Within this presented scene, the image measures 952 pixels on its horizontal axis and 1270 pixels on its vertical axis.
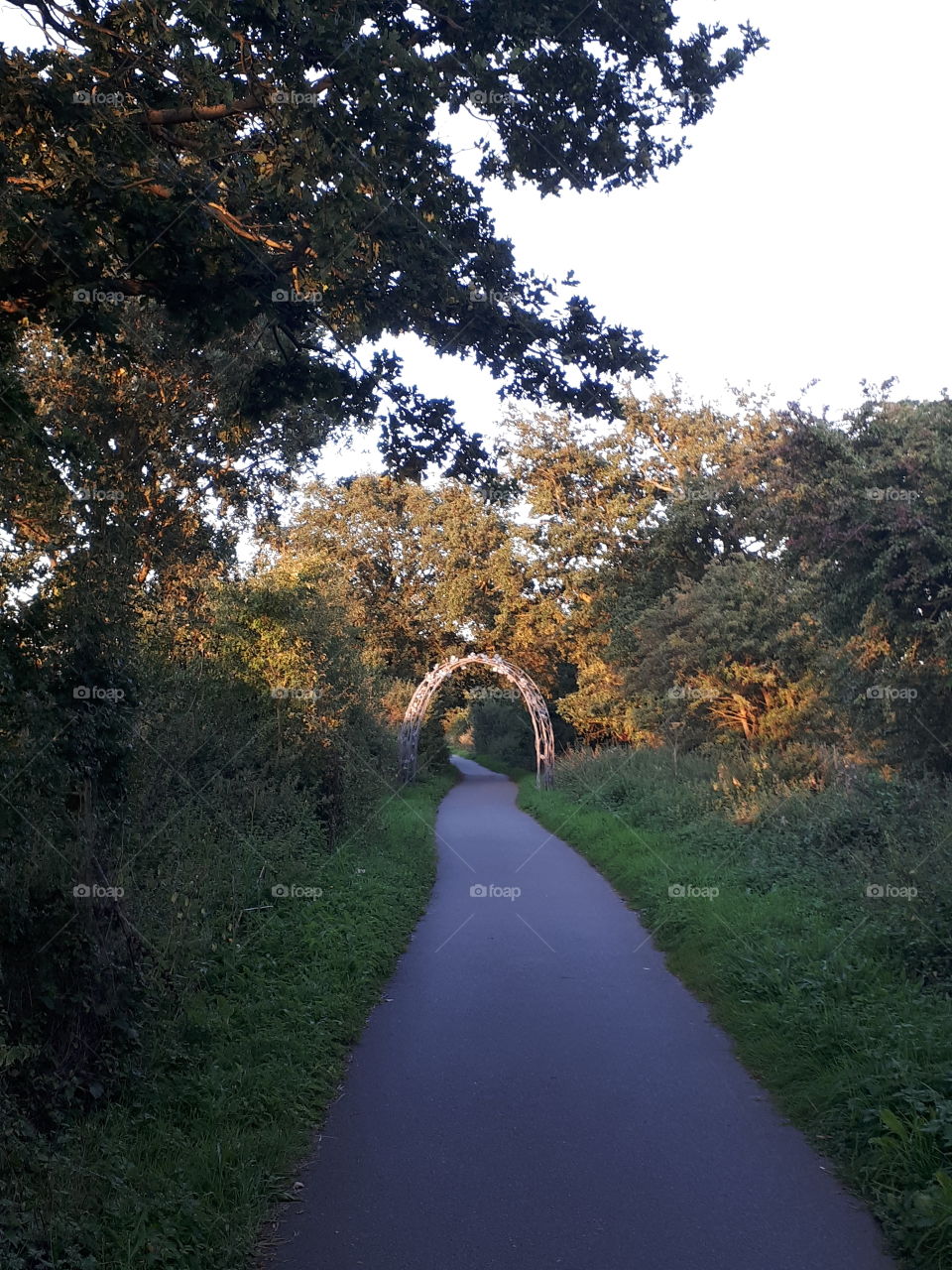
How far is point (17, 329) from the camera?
7.78 m

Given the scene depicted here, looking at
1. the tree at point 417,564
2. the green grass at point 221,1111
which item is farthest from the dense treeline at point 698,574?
the green grass at point 221,1111

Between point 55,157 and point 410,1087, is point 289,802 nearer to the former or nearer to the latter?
point 410,1087

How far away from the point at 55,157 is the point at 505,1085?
643 cm

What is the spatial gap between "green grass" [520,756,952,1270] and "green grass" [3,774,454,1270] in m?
2.82

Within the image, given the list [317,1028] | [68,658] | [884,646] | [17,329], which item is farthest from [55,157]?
[884,646]

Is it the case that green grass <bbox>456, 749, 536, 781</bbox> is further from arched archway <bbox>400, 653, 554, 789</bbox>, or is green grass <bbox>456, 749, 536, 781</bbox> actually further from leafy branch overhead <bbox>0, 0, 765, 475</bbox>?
leafy branch overhead <bbox>0, 0, 765, 475</bbox>

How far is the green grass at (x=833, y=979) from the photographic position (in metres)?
5.26

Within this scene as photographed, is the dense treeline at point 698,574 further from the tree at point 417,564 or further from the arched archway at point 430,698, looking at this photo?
the arched archway at point 430,698

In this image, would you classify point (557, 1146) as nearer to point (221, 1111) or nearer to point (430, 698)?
point (221, 1111)

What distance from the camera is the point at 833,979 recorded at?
7.94 m

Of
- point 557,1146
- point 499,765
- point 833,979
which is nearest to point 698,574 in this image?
point 833,979

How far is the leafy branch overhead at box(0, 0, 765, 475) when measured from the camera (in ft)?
22.3

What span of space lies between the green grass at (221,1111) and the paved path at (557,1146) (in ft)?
0.75

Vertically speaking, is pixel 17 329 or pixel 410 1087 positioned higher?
pixel 17 329
